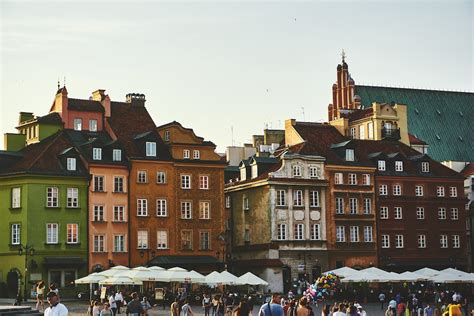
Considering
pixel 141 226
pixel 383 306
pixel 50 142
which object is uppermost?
pixel 50 142

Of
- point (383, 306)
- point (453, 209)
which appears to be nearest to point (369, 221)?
point (453, 209)

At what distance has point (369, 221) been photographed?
80500 mm

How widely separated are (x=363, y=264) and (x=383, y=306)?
46.9 ft

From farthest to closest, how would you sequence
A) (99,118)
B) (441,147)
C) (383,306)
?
1. (441,147)
2. (99,118)
3. (383,306)

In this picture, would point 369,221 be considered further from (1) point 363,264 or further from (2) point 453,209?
(2) point 453,209

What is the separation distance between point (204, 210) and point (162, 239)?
4.03 meters

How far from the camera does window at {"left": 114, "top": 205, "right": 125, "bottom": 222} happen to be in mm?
71188

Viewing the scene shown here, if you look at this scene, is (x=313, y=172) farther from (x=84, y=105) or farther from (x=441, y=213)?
(x=84, y=105)

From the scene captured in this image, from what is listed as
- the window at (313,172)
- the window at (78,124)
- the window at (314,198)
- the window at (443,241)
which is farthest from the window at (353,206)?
the window at (78,124)

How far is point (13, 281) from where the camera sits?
67.1 m

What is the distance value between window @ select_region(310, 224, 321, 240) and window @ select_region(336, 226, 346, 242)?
1688mm

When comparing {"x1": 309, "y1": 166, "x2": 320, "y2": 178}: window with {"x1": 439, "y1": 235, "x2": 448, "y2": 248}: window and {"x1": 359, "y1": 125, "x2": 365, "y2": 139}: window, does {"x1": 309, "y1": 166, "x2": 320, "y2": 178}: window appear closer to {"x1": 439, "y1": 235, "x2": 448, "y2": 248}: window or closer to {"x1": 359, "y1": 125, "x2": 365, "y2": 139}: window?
{"x1": 439, "y1": 235, "x2": 448, "y2": 248}: window

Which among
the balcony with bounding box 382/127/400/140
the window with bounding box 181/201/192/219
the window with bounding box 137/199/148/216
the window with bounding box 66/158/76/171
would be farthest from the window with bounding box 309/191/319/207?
the window with bounding box 66/158/76/171

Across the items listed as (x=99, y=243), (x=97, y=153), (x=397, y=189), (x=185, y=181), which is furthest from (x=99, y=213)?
(x=397, y=189)
